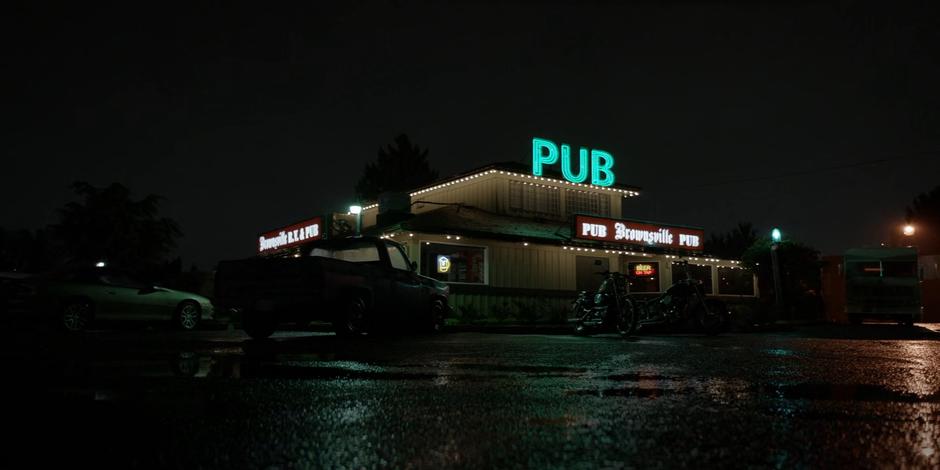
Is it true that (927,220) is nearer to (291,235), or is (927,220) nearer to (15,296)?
(291,235)

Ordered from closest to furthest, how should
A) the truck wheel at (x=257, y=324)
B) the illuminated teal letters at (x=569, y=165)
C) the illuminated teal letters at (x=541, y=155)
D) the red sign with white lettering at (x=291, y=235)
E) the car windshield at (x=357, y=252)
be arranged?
the truck wheel at (x=257, y=324) → the car windshield at (x=357, y=252) → the illuminated teal letters at (x=541, y=155) → the red sign with white lettering at (x=291, y=235) → the illuminated teal letters at (x=569, y=165)

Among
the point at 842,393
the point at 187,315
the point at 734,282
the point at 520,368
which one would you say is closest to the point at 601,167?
the point at 734,282

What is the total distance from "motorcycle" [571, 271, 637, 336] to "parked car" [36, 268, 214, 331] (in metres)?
10.1

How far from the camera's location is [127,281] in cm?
1752

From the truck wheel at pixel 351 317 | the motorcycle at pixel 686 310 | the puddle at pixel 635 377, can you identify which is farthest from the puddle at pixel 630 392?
the motorcycle at pixel 686 310

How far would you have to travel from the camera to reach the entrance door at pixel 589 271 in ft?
106

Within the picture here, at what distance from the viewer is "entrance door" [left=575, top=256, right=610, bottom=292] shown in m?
32.2

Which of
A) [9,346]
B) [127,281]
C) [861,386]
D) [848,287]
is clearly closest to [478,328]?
[127,281]

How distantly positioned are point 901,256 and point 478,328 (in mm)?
19629

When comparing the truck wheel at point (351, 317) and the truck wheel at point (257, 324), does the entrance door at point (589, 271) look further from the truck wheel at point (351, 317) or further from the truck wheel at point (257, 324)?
the truck wheel at point (257, 324)

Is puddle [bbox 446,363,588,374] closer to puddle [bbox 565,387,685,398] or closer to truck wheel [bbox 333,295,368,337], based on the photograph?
puddle [bbox 565,387,685,398]

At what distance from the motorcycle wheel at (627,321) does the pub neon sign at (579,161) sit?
15889mm

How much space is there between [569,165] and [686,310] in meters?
16.7

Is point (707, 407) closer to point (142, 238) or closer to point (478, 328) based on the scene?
point (478, 328)
